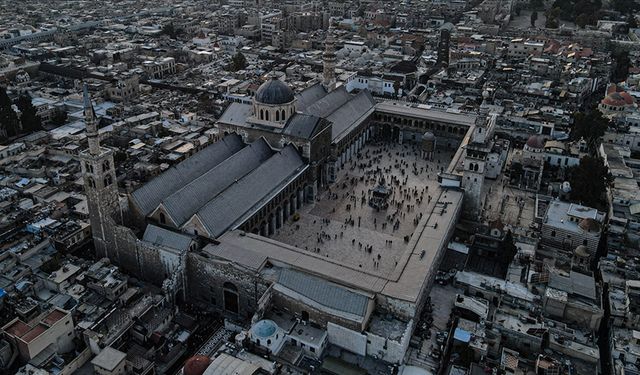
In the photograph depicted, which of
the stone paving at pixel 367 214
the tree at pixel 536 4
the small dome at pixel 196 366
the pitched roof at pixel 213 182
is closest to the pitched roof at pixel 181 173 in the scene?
the pitched roof at pixel 213 182

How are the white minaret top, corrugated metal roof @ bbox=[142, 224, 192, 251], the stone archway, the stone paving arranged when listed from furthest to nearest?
the stone paving
corrugated metal roof @ bbox=[142, 224, 192, 251]
the stone archway
the white minaret top

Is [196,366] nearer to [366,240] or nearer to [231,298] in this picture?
[231,298]

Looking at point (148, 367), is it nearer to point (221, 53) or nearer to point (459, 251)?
point (459, 251)

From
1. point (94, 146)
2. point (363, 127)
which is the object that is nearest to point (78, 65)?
point (363, 127)

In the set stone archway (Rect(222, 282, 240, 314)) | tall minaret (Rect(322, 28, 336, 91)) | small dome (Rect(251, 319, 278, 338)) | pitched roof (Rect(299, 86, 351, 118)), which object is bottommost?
stone archway (Rect(222, 282, 240, 314))

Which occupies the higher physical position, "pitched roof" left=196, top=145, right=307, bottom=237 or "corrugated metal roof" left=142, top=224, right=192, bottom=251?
"pitched roof" left=196, top=145, right=307, bottom=237

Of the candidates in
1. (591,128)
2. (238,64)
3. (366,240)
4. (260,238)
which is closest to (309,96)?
Result: (366,240)

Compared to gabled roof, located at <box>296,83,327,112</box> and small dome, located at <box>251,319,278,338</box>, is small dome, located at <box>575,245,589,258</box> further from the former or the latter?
gabled roof, located at <box>296,83,327,112</box>


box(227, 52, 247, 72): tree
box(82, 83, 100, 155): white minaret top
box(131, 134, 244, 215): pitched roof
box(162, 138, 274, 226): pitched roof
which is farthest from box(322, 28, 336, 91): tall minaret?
box(82, 83, 100, 155): white minaret top

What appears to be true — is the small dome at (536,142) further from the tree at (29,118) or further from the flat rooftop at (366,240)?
the tree at (29,118)
